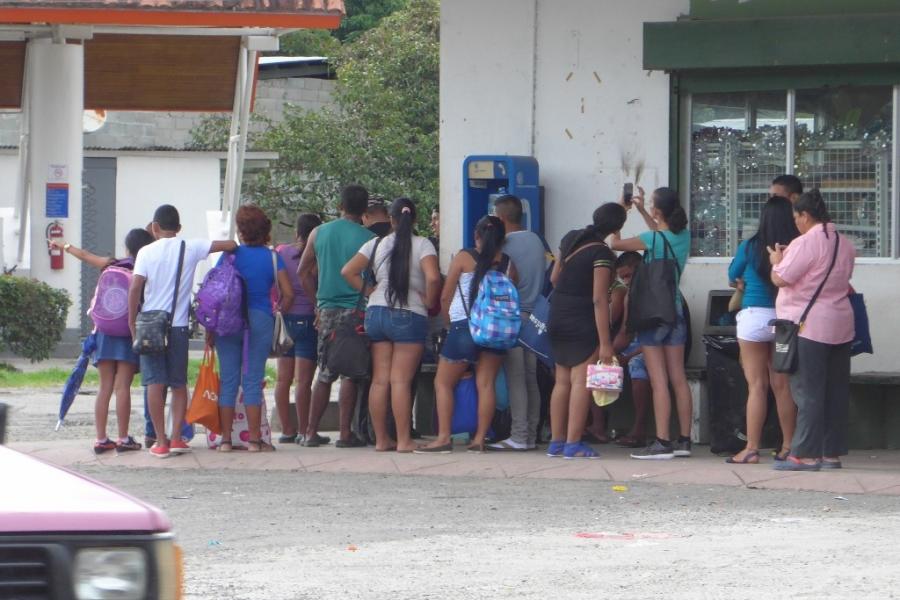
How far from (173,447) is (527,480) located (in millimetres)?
2613

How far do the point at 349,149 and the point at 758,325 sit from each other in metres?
18.2

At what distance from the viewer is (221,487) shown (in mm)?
9906

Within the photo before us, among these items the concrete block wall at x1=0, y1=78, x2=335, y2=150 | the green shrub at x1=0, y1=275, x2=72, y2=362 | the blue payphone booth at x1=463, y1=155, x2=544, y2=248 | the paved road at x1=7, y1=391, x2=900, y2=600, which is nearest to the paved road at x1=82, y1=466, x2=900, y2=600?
the paved road at x1=7, y1=391, x2=900, y2=600

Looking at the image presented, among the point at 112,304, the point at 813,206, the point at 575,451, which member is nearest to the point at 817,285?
the point at 813,206

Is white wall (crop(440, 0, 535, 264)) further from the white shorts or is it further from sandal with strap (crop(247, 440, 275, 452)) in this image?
the white shorts

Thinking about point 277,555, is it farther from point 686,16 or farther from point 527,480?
point 686,16

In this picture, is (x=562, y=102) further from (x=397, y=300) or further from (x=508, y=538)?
(x=508, y=538)

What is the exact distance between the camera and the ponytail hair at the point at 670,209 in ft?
35.6

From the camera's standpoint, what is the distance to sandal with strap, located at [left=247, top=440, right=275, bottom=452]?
36.7 feet

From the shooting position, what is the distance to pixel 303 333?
38.2ft

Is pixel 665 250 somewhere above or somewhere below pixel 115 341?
above

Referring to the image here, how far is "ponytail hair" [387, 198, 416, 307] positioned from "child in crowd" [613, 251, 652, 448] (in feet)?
5.34

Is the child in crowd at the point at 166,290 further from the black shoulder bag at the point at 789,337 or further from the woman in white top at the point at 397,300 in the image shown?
the black shoulder bag at the point at 789,337

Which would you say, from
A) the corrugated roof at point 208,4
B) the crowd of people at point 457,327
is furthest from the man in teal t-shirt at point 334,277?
the corrugated roof at point 208,4
